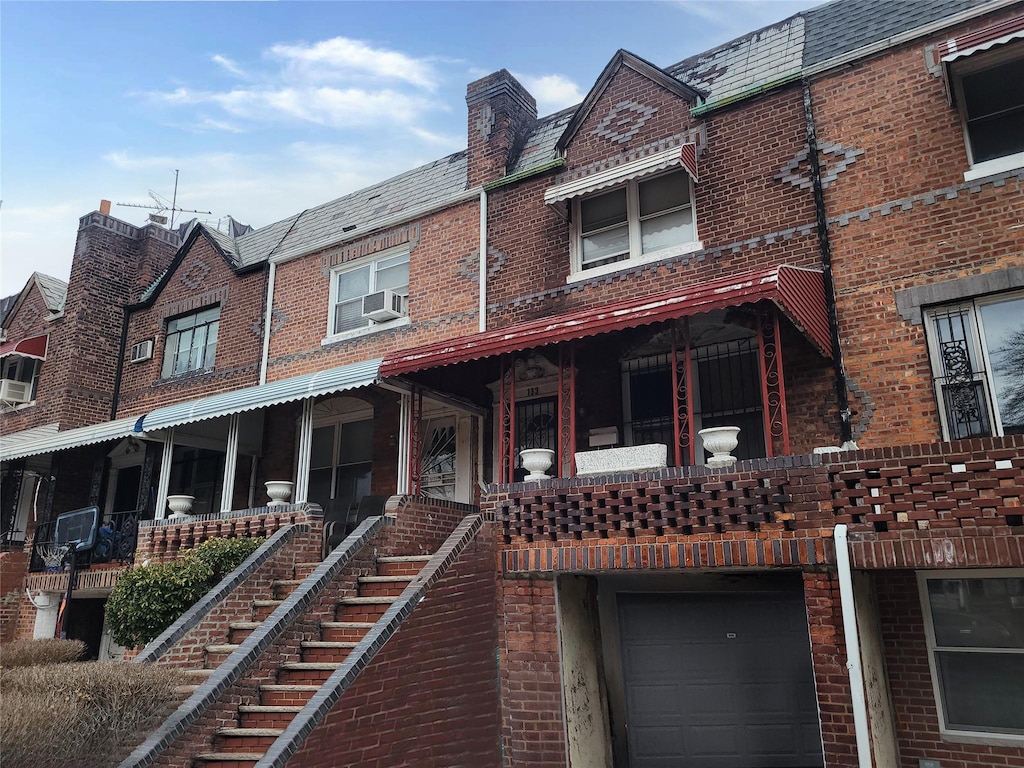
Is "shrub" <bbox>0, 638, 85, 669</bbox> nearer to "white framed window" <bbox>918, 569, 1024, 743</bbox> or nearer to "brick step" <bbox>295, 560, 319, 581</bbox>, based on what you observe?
"brick step" <bbox>295, 560, 319, 581</bbox>

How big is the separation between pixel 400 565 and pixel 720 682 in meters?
4.29

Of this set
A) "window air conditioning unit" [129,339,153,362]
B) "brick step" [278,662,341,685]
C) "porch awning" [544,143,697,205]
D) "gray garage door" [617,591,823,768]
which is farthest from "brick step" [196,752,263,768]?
"window air conditioning unit" [129,339,153,362]

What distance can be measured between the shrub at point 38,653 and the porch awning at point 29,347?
11.3m

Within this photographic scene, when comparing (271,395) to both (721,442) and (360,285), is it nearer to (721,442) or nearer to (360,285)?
(360,285)

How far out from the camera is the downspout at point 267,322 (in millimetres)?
15359

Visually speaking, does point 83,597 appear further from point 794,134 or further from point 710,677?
point 794,134

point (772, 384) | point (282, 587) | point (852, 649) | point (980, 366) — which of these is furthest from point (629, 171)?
point (282, 587)

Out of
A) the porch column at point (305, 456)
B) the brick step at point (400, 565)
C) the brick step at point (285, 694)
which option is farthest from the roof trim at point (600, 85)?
the brick step at point (285, 694)

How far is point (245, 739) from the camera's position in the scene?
6.95m

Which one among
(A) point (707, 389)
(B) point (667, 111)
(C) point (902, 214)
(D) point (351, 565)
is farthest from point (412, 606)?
(B) point (667, 111)

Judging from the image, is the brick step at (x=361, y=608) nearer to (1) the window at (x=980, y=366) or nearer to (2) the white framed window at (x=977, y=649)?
(2) the white framed window at (x=977, y=649)

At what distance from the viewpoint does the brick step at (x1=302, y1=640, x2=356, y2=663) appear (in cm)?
797

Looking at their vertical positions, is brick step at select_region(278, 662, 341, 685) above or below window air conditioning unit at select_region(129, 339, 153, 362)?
below

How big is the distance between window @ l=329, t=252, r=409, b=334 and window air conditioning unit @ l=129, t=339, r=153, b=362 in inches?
223
